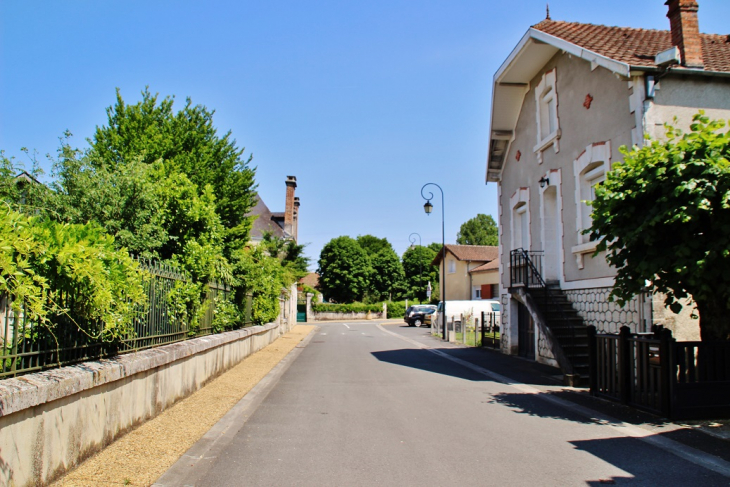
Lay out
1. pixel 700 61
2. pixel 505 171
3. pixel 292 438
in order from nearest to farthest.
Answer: pixel 292 438, pixel 700 61, pixel 505 171

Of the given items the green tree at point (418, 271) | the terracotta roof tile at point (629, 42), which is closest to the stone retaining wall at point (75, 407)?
the terracotta roof tile at point (629, 42)

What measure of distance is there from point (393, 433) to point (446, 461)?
1.32 meters

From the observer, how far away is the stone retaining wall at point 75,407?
4129 mm

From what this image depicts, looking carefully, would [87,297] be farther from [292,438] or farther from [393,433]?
[393,433]

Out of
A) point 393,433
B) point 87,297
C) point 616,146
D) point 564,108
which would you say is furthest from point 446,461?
point 564,108

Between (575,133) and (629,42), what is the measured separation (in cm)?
245

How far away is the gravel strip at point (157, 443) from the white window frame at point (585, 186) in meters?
8.18

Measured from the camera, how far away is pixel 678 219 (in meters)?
7.01

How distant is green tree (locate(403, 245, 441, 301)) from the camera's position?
75375 mm

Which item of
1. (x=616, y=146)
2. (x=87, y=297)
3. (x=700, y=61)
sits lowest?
(x=87, y=297)

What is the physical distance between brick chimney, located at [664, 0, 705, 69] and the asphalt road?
728cm

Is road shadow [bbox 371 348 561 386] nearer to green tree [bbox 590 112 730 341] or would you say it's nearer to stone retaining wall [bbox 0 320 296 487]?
green tree [bbox 590 112 730 341]

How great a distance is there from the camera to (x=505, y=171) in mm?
19281

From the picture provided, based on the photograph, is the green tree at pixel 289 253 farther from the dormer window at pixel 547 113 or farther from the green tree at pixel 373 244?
the green tree at pixel 373 244
